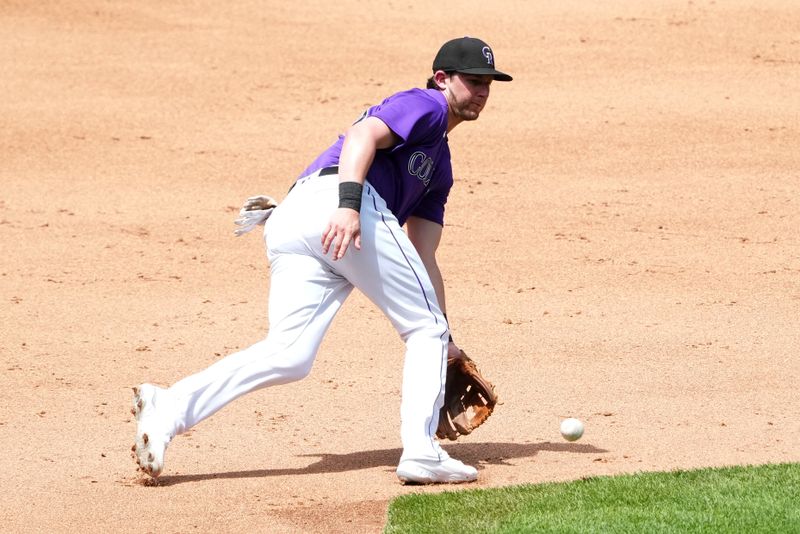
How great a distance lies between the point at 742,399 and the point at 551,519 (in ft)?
7.52

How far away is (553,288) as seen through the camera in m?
9.26

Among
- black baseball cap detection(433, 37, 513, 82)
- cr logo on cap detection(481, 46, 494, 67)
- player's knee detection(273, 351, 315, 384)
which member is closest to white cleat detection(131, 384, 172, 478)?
player's knee detection(273, 351, 315, 384)

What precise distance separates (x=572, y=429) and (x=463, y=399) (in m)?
0.50

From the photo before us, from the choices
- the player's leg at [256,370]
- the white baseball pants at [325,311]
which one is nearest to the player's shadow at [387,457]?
the player's leg at [256,370]

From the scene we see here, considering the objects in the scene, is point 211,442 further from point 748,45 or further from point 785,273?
point 748,45

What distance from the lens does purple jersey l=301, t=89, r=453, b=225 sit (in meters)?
4.89

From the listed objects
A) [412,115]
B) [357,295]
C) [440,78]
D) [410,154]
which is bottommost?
[357,295]

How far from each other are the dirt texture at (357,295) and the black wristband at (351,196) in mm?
1169

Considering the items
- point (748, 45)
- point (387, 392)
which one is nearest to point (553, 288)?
point (387, 392)

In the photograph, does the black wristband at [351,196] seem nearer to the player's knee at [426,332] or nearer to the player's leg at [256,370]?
the player's leg at [256,370]

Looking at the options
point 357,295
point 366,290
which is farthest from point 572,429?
point 357,295

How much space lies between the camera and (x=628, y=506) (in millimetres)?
4785

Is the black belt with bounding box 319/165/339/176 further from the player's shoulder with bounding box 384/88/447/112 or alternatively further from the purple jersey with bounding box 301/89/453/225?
the player's shoulder with bounding box 384/88/447/112

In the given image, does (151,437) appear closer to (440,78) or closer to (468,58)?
(440,78)
